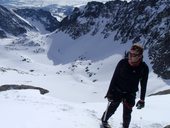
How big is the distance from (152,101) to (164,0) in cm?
13403

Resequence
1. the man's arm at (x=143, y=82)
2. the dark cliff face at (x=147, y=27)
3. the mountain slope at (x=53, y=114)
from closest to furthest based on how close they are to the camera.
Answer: the man's arm at (x=143, y=82) < the mountain slope at (x=53, y=114) < the dark cliff face at (x=147, y=27)

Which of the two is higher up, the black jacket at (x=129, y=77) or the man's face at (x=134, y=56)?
the man's face at (x=134, y=56)

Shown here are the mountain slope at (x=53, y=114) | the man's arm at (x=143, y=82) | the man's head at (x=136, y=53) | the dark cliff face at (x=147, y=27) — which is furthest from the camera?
the dark cliff face at (x=147, y=27)

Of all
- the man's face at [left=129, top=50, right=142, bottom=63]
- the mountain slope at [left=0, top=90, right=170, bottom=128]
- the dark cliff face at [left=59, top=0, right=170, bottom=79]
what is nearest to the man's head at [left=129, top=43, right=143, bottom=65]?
the man's face at [left=129, top=50, right=142, bottom=63]

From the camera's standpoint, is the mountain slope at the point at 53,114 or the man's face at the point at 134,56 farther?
the mountain slope at the point at 53,114

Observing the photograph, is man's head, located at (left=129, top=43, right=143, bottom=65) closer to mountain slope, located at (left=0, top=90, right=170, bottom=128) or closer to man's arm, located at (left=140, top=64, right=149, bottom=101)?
man's arm, located at (left=140, top=64, right=149, bottom=101)

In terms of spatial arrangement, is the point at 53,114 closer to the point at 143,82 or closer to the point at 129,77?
the point at 129,77

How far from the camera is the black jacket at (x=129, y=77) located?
12.5 meters

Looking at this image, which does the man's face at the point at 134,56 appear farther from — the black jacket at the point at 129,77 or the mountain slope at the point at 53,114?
the mountain slope at the point at 53,114

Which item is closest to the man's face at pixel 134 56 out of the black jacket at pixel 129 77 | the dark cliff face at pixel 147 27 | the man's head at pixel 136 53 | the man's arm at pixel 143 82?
the man's head at pixel 136 53

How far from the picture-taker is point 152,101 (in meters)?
20.6

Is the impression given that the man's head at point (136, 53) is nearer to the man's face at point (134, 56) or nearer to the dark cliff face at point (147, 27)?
the man's face at point (134, 56)

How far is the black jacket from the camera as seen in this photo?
41.0 ft

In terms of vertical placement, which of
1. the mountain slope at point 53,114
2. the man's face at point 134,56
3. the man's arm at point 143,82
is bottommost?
the mountain slope at point 53,114
